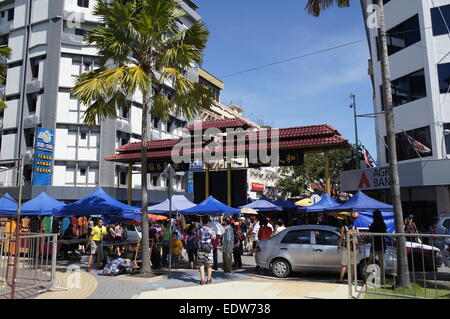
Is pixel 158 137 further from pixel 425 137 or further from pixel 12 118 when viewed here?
pixel 425 137

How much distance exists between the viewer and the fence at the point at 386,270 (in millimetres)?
8422

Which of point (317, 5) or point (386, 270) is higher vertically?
point (317, 5)

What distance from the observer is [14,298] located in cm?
823

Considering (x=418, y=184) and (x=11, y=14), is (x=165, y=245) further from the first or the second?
(x=11, y=14)

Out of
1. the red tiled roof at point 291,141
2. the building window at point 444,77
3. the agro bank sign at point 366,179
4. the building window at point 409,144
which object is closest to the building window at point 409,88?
the building window at point 444,77

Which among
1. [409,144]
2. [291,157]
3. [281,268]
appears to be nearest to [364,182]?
[409,144]

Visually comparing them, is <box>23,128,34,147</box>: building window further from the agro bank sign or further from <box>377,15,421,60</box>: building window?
<box>377,15,421,60</box>: building window

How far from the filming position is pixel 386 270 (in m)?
9.88

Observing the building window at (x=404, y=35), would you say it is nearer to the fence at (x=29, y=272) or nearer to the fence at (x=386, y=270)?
the fence at (x=386, y=270)

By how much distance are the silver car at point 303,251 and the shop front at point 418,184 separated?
10.4m

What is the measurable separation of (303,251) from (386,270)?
2.62 metres

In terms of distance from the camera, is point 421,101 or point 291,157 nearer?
point 291,157

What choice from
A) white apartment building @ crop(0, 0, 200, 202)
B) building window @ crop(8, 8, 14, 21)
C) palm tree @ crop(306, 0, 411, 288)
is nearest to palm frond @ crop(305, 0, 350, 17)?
palm tree @ crop(306, 0, 411, 288)

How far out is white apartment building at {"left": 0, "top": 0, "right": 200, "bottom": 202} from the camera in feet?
108
